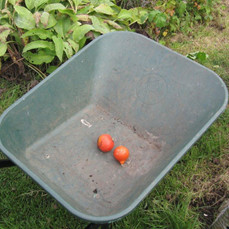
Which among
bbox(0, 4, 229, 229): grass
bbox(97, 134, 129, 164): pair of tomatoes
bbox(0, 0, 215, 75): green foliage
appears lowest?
bbox(0, 4, 229, 229): grass

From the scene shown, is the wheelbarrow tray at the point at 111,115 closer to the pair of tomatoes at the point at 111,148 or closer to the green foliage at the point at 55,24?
the pair of tomatoes at the point at 111,148

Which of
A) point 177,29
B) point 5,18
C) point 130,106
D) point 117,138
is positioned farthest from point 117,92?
point 177,29

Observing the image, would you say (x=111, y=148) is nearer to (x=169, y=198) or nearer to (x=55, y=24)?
(x=169, y=198)

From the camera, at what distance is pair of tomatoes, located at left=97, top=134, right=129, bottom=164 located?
5.96 ft

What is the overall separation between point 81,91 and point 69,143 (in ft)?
1.22

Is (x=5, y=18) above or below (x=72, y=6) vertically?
below

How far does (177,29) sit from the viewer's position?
3.47m

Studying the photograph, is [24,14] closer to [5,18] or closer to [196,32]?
[5,18]

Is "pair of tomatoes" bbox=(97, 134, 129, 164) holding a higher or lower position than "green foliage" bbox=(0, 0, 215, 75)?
lower

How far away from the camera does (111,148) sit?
1.91 meters

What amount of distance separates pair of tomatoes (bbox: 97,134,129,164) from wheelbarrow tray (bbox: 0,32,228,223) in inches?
2.3

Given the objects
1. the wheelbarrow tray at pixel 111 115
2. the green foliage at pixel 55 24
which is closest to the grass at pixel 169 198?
the wheelbarrow tray at pixel 111 115

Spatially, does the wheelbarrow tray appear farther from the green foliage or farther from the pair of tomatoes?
the green foliage

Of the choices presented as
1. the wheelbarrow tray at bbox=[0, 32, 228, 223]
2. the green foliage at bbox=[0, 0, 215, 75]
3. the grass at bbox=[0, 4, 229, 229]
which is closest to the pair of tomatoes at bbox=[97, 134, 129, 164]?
the wheelbarrow tray at bbox=[0, 32, 228, 223]
